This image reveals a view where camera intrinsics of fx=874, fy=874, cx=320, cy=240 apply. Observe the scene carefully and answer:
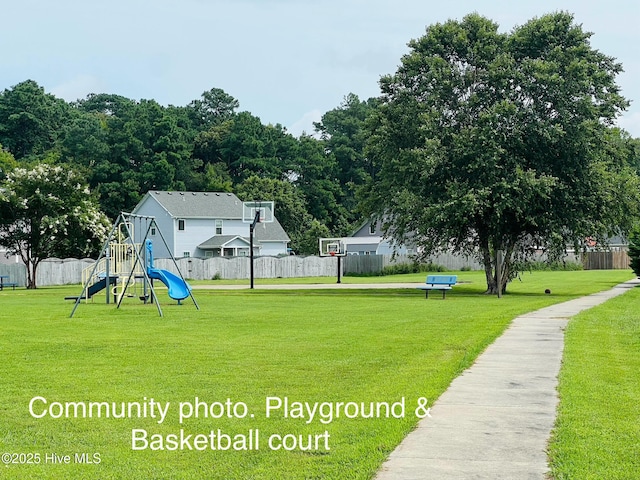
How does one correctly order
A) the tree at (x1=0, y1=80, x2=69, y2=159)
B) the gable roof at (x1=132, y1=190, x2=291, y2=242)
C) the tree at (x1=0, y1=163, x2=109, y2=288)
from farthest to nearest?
the tree at (x1=0, y1=80, x2=69, y2=159), the gable roof at (x1=132, y1=190, x2=291, y2=242), the tree at (x1=0, y1=163, x2=109, y2=288)

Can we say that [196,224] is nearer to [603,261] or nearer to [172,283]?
[603,261]

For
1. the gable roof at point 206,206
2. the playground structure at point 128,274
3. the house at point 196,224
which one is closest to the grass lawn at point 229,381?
the playground structure at point 128,274

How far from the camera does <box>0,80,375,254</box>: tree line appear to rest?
300 ft

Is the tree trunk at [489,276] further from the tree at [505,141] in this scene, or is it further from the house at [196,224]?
the house at [196,224]

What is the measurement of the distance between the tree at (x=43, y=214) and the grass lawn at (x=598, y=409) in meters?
39.8

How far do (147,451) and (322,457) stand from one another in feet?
5.28

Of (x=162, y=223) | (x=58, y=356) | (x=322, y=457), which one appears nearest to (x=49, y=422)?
(x=322, y=457)

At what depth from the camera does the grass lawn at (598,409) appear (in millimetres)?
7316

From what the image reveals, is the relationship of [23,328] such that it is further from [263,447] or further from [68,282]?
[68,282]

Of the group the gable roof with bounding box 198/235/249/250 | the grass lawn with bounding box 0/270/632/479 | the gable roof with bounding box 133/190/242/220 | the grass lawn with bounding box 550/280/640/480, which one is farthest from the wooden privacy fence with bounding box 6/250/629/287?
the grass lawn with bounding box 550/280/640/480

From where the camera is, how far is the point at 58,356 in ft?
48.7

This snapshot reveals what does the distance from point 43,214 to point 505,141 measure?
96.2 feet

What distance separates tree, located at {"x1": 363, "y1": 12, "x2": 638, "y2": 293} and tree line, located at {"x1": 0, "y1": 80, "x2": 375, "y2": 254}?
44.4 m

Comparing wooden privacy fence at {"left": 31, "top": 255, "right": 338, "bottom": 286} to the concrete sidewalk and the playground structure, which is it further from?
the concrete sidewalk
